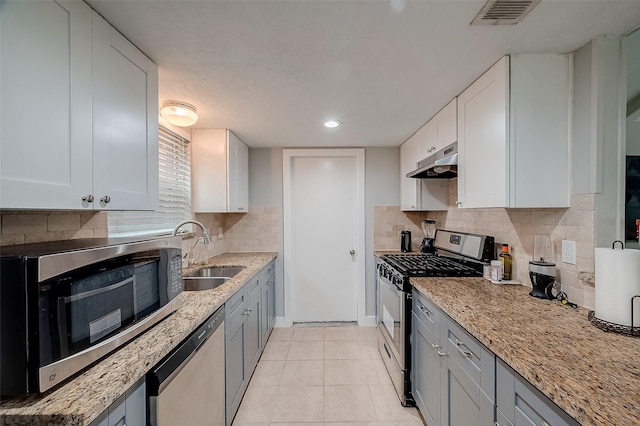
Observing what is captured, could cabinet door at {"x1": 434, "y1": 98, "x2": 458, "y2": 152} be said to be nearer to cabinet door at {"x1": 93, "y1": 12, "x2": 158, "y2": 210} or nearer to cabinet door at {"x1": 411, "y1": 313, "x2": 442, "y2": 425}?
cabinet door at {"x1": 411, "y1": 313, "x2": 442, "y2": 425}

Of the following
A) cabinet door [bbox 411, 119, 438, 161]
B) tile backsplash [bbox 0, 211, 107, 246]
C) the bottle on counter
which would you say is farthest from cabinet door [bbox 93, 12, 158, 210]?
the bottle on counter

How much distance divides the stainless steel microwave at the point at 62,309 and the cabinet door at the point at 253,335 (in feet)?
4.01

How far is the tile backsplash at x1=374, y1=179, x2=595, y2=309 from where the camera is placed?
137cm

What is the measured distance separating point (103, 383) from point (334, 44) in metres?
1.58

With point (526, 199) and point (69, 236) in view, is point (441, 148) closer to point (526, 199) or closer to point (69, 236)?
point (526, 199)

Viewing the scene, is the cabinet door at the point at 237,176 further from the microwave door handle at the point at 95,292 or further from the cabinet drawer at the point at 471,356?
the cabinet drawer at the point at 471,356

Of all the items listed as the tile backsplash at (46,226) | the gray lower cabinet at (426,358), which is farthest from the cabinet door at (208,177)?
the gray lower cabinet at (426,358)

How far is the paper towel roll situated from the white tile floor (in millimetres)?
1373

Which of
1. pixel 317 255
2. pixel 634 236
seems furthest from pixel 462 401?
pixel 317 255

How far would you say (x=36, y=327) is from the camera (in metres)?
0.69

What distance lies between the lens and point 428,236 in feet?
10.9

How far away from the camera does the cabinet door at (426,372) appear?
5.28ft

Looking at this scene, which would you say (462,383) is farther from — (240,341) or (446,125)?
(446,125)

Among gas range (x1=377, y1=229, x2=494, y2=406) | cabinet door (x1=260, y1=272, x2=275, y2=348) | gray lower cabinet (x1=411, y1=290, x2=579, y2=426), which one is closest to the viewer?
gray lower cabinet (x1=411, y1=290, x2=579, y2=426)
